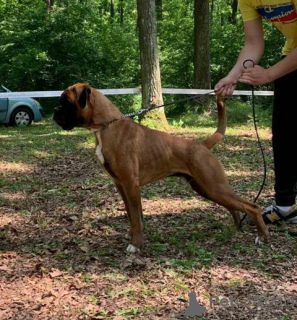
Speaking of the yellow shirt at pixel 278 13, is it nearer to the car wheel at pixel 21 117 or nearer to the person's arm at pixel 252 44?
the person's arm at pixel 252 44

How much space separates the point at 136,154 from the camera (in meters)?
4.39

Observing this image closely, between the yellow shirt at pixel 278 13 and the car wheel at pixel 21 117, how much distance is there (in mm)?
12160

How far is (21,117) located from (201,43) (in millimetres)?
6409

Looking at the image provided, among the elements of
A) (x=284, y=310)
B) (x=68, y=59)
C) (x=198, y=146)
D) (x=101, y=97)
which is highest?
(x=68, y=59)

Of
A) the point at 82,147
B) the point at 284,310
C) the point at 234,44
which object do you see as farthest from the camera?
the point at 234,44

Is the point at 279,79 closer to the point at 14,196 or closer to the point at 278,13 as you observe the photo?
the point at 278,13


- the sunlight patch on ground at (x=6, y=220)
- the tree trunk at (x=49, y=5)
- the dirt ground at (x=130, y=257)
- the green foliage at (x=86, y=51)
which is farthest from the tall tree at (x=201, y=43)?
the sunlight patch on ground at (x=6, y=220)

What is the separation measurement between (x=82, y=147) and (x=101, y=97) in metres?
5.84

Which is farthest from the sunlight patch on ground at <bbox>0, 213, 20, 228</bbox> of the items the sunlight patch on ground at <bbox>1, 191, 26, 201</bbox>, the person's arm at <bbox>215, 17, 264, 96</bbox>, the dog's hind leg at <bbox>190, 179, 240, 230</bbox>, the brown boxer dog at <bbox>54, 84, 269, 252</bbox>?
the person's arm at <bbox>215, 17, 264, 96</bbox>

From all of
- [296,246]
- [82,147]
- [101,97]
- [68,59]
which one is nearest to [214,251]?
[296,246]

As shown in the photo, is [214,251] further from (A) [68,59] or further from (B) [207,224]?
(A) [68,59]

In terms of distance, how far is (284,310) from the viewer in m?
3.30

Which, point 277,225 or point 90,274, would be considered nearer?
point 90,274

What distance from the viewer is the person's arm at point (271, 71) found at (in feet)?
13.8
